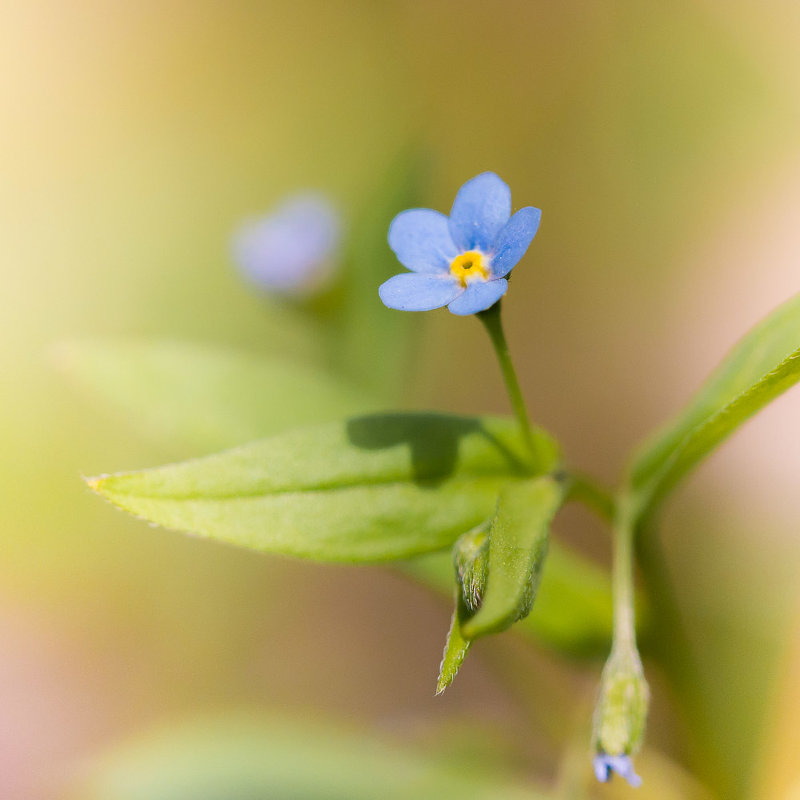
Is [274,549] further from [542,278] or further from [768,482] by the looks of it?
[542,278]

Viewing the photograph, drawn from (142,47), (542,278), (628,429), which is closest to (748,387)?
(628,429)

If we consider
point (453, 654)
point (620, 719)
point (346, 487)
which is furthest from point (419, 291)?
point (620, 719)

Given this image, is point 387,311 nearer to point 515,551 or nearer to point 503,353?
point 503,353

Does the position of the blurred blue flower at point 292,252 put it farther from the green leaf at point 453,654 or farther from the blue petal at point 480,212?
the green leaf at point 453,654

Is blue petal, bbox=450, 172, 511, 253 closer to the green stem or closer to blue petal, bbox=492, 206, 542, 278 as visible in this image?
blue petal, bbox=492, 206, 542, 278

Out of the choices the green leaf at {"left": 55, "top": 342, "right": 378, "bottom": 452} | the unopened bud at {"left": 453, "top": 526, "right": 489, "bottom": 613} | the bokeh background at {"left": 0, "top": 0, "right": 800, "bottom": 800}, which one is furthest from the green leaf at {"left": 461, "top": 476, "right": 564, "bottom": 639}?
the bokeh background at {"left": 0, "top": 0, "right": 800, "bottom": 800}

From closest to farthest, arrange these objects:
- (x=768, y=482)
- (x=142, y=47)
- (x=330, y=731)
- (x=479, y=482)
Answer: (x=479, y=482) → (x=330, y=731) → (x=768, y=482) → (x=142, y=47)
